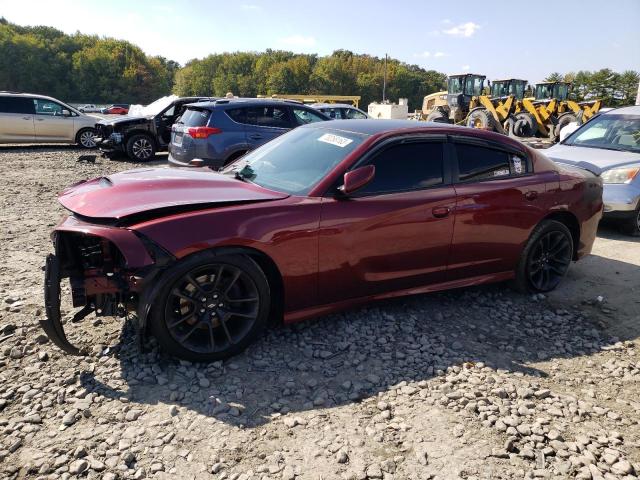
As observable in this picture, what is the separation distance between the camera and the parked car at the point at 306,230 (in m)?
3.07

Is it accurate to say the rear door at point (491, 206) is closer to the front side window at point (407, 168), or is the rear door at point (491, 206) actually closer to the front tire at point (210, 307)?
the front side window at point (407, 168)

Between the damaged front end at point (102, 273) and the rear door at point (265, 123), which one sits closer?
the damaged front end at point (102, 273)

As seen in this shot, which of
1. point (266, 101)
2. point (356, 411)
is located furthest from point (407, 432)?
point (266, 101)

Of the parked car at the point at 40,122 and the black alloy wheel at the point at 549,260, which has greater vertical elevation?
the parked car at the point at 40,122

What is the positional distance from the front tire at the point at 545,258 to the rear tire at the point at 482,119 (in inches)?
595

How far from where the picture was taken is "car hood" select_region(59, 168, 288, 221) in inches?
125

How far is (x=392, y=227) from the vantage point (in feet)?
12.2

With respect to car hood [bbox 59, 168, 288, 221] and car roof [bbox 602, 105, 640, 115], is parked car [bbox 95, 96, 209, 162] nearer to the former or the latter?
car roof [bbox 602, 105, 640, 115]

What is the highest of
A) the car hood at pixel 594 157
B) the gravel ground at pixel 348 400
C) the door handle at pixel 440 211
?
the car hood at pixel 594 157

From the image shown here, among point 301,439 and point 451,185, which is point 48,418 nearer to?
point 301,439

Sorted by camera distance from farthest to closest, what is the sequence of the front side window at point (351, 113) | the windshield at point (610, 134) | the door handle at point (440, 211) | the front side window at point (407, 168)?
1. the front side window at point (351, 113)
2. the windshield at point (610, 134)
3. the door handle at point (440, 211)
4. the front side window at point (407, 168)

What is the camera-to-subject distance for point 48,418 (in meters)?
2.73

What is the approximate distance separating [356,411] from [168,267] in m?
1.45

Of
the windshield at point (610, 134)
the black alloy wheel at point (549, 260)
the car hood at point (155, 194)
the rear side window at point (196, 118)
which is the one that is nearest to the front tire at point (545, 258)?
the black alloy wheel at point (549, 260)
